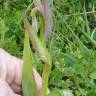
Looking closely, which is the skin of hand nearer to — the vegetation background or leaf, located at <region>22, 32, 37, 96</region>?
leaf, located at <region>22, 32, 37, 96</region>

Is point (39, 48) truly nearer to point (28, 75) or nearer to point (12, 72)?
point (28, 75)

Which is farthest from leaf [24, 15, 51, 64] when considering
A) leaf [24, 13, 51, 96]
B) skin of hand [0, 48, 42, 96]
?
skin of hand [0, 48, 42, 96]

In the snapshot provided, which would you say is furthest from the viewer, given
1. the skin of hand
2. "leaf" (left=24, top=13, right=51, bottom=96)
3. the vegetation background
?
the vegetation background

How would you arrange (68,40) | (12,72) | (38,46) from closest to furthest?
(38,46), (12,72), (68,40)

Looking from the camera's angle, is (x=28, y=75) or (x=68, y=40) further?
(x=68, y=40)

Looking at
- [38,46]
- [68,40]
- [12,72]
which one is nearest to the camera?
[38,46]

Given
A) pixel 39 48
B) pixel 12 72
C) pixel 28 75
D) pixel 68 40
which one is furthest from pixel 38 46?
pixel 68 40

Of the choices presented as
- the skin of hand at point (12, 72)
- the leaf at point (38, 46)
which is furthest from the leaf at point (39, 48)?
the skin of hand at point (12, 72)

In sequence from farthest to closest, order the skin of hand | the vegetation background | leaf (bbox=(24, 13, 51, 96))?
1. the vegetation background
2. the skin of hand
3. leaf (bbox=(24, 13, 51, 96))
